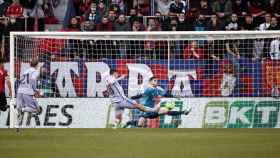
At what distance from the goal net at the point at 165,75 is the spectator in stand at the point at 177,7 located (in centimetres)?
334

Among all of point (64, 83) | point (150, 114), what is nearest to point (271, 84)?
point (150, 114)

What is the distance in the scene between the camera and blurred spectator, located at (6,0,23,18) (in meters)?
24.1

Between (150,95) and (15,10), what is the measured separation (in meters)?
5.83

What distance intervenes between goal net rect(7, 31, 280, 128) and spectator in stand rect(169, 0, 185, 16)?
3.34 m

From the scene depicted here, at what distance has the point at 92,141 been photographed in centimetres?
1448

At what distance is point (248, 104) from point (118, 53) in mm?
3866

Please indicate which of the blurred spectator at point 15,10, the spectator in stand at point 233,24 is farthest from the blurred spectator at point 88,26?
the spectator in stand at point 233,24

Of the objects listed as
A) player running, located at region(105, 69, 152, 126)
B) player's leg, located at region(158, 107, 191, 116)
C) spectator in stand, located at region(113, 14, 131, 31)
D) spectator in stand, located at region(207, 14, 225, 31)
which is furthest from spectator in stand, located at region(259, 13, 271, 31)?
player running, located at region(105, 69, 152, 126)

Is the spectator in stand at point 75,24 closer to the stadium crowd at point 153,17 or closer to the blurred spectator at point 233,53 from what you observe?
the stadium crowd at point 153,17

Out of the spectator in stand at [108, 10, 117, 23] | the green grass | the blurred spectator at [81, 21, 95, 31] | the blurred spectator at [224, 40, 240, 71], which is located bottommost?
the green grass

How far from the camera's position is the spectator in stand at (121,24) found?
2286 cm

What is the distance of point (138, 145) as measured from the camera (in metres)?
13.5

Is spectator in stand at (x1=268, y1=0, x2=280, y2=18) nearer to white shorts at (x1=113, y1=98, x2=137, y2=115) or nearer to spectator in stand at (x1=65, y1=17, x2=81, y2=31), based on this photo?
white shorts at (x1=113, y1=98, x2=137, y2=115)

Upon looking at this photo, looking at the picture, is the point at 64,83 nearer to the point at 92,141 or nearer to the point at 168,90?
the point at 168,90
